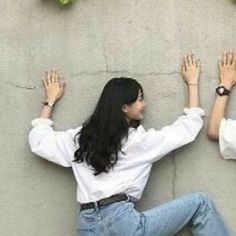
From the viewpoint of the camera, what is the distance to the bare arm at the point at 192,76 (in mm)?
4133

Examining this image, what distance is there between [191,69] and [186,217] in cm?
92

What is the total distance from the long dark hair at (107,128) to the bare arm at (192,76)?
0.35 meters

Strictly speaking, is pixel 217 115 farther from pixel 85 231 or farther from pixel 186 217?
pixel 85 231

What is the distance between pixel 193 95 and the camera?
13.6ft

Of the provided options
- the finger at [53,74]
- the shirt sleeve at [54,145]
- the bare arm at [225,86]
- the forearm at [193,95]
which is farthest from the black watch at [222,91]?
the finger at [53,74]

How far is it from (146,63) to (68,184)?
913 millimetres

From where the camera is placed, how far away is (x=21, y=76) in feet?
14.3

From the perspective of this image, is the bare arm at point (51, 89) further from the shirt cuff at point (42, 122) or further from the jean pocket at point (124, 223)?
the jean pocket at point (124, 223)

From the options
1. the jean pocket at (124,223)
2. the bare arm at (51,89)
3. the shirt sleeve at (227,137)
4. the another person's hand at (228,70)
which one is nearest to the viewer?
the jean pocket at (124,223)

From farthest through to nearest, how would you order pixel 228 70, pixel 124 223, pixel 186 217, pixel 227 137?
pixel 228 70, pixel 227 137, pixel 186 217, pixel 124 223

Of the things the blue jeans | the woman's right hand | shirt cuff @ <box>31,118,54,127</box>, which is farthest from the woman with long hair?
the woman's right hand

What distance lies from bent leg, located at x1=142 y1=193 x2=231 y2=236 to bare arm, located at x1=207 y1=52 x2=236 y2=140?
0.41 metres

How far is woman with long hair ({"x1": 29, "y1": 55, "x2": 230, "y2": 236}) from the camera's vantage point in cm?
388

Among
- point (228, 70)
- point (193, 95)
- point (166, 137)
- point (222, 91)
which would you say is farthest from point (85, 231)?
point (228, 70)
